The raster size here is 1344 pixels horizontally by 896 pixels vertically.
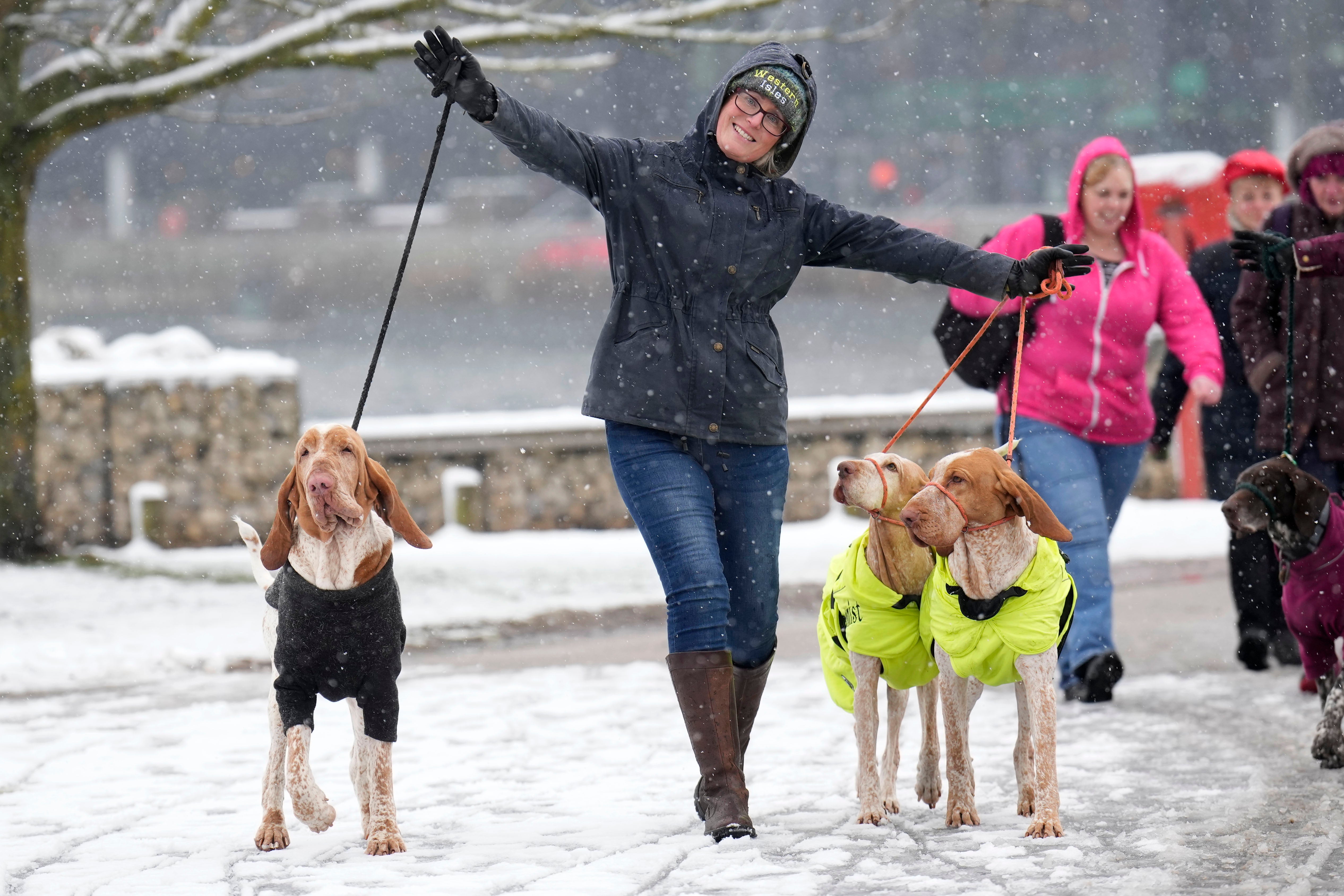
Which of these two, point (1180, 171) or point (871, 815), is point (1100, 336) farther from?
point (1180, 171)

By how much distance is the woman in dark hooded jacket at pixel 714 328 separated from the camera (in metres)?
3.98

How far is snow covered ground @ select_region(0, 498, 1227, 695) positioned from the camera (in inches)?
290

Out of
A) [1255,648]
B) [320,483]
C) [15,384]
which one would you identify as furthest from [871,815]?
[15,384]

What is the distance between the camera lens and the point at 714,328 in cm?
407

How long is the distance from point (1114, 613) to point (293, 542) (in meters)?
5.67

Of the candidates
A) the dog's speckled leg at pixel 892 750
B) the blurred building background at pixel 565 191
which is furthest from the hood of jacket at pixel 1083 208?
the blurred building background at pixel 565 191

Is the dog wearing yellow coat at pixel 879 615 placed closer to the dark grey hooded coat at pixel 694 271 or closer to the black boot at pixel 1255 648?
the dark grey hooded coat at pixel 694 271

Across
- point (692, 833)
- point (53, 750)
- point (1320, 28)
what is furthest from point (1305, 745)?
point (1320, 28)

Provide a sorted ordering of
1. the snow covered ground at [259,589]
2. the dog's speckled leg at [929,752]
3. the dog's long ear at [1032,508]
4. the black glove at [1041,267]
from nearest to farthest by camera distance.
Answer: the dog's long ear at [1032,508] → the black glove at [1041,267] → the dog's speckled leg at [929,752] → the snow covered ground at [259,589]

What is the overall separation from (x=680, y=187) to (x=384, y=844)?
1880 millimetres

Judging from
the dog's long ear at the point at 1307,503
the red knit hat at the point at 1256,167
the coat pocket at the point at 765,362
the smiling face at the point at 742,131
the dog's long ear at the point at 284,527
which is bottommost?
the dog's long ear at the point at 1307,503

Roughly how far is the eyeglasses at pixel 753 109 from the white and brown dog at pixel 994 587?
1.02 m

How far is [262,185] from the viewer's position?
61.6 m

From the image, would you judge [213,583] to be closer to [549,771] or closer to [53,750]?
[53,750]
